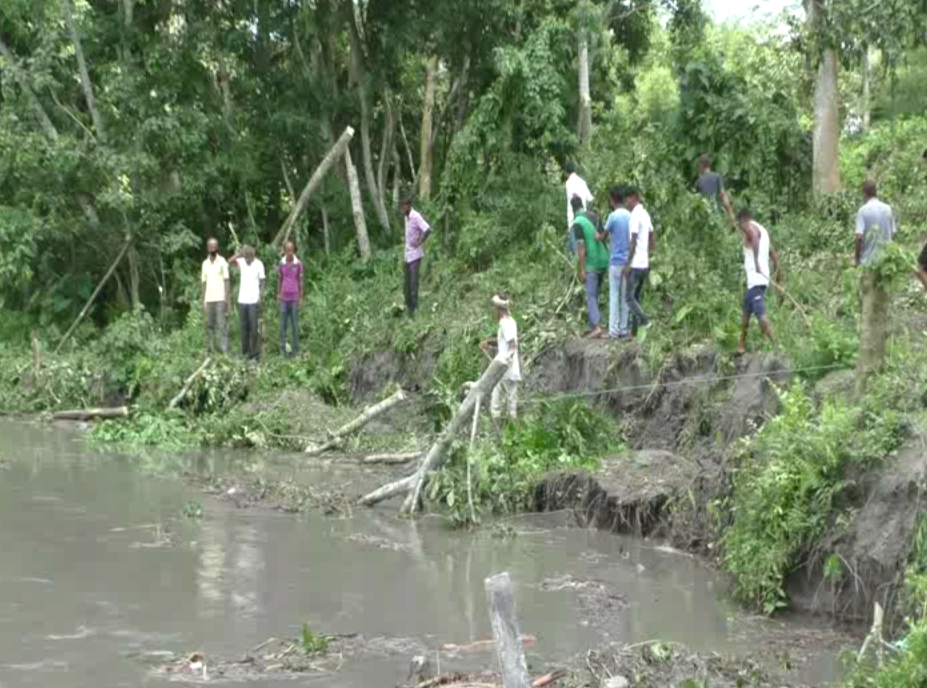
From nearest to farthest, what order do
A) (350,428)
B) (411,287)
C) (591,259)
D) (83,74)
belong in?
(591,259) < (350,428) < (411,287) < (83,74)

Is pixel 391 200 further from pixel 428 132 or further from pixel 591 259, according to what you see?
pixel 591 259

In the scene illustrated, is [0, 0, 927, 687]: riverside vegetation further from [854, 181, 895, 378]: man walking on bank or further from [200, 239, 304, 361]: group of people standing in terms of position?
[854, 181, 895, 378]: man walking on bank

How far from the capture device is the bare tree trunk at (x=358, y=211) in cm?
2527

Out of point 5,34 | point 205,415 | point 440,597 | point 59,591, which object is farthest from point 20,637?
point 5,34

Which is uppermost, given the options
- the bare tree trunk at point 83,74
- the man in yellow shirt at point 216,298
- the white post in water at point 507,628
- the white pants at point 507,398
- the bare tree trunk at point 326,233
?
the bare tree trunk at point 83,74

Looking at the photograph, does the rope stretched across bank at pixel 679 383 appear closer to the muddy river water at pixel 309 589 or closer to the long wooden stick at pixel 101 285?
the muddy river water at pixel 309 589

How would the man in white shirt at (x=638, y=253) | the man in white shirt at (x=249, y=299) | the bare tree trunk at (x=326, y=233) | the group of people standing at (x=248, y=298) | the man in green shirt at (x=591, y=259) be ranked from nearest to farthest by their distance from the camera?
the man in white shirt at (x=638, y=253), the man in green shirt at (x=591, y=259), the man in white shirt at (x=249, y=299), the group of people standing at (x=248, y=298), the bare tree trunk at (x=326, y=233)

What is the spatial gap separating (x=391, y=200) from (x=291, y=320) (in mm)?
6978

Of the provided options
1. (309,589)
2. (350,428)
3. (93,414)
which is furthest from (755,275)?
(93,414)

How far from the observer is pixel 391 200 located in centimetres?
2788

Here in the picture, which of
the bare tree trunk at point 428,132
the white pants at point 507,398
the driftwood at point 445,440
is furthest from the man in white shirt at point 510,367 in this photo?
the bare tree trunk at point 428,132

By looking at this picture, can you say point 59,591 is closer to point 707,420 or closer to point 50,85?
point 707,420

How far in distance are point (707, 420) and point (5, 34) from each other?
653 inches

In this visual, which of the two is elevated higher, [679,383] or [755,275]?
[755,275]
